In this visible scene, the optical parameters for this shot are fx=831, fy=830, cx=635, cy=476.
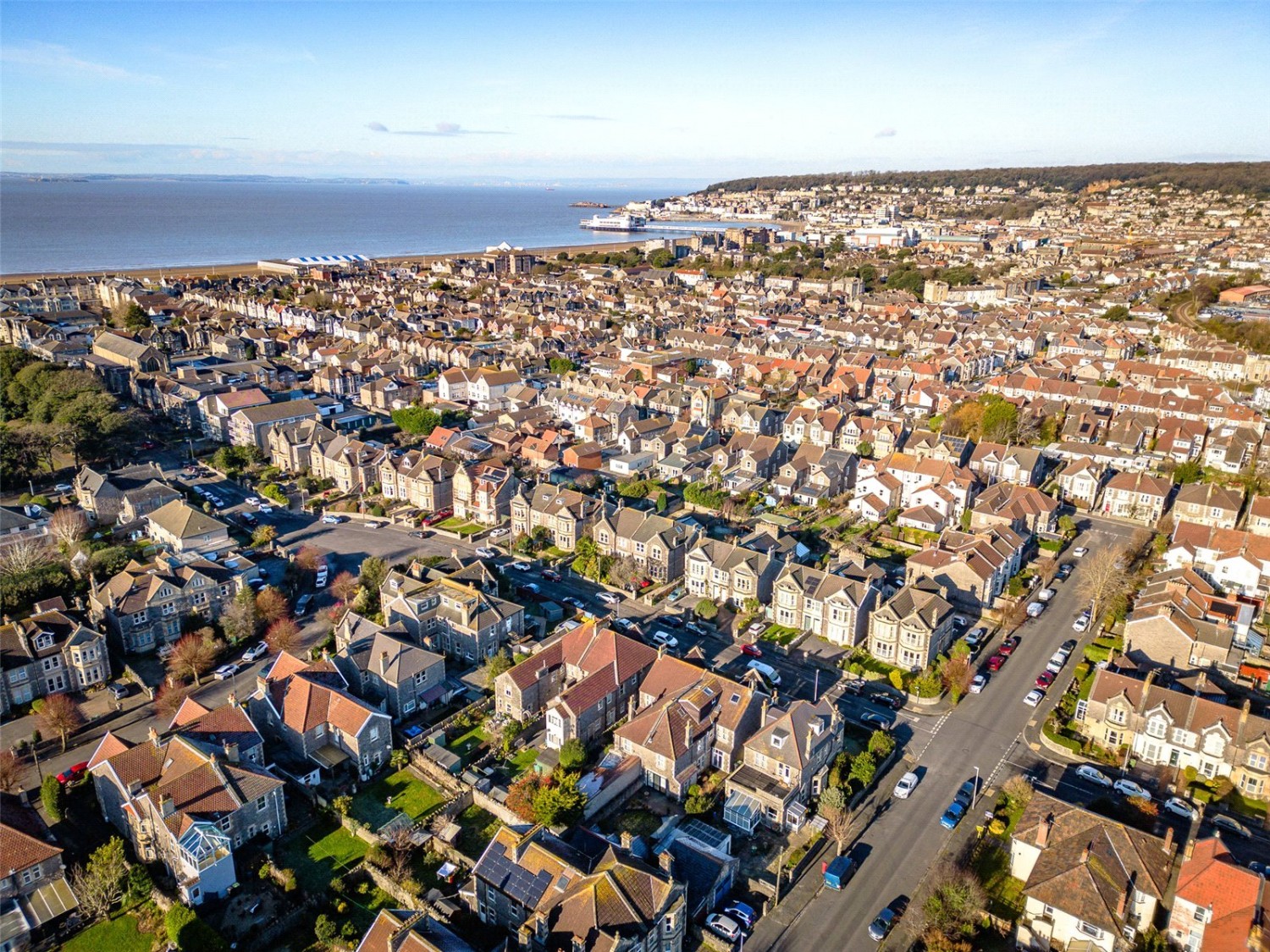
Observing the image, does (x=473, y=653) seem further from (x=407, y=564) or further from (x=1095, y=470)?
(x=1095, y=470)

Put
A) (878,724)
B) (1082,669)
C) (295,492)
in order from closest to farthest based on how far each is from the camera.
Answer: (878,724) → (1082,669) → (295,492)

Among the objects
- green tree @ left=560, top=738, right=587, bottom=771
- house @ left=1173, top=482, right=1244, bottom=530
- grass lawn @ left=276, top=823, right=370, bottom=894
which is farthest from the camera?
house @ left=1173, top=482, right=1244, bottom=530

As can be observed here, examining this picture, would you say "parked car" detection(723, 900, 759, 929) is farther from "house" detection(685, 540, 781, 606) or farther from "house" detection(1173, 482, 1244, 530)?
"house" detection(1173, 482, 1244, 530)

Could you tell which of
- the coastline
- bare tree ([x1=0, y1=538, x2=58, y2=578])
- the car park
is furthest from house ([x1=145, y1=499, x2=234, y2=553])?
the coastline

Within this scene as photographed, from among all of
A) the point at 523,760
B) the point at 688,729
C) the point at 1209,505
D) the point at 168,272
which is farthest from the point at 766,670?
the point at 168,272

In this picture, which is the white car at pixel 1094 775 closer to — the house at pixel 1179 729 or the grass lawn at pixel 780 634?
the house at pixel 1179 729

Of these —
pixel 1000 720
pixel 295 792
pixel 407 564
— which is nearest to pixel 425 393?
pixel 407 564
